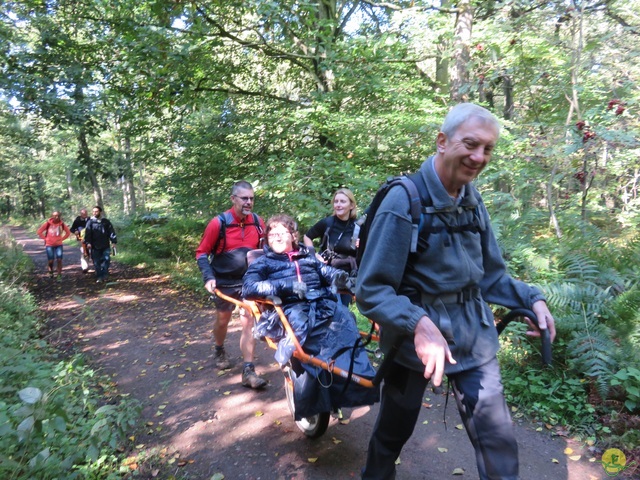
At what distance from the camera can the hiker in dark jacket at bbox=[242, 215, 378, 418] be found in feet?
10.7

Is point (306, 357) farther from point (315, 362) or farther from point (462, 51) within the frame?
A: point (462, 51)

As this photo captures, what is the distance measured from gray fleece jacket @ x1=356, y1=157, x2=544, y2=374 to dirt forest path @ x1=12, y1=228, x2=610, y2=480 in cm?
72

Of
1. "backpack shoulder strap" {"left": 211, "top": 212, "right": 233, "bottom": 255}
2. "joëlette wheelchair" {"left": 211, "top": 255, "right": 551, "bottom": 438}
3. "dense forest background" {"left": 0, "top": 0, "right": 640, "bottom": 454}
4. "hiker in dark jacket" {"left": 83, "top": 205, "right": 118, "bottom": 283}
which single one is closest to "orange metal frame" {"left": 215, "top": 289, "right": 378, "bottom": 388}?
"joëlette wheelchair" {"left": 211, "top": 255, "right": 551, "bottom": 438}

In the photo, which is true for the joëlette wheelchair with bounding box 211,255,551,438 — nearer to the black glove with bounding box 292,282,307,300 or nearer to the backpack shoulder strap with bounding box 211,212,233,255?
the black glove with bounding box 292,282,307,300

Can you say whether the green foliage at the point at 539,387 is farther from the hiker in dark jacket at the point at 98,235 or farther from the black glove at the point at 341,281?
the hiker in dark jacket at the point at 98,235

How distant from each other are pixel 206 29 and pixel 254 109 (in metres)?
2.40

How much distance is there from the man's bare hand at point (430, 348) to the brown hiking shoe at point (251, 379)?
3614 millimetres

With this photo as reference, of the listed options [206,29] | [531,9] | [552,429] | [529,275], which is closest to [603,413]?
[552,429]

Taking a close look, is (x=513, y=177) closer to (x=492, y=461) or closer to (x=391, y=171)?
(x=391, y=171)

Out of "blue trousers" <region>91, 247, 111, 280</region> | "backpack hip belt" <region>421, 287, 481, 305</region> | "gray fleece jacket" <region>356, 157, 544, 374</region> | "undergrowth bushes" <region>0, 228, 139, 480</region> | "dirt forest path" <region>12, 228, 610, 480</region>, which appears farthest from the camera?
"blue trousers" <region>91, 247, 111, 280</region>

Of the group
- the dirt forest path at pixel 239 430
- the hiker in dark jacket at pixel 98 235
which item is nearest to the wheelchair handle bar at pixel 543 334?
the dirt forest path at pixel 239 430

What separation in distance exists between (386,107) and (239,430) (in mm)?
6544

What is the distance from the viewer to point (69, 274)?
13.7 m

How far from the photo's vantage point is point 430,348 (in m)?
1.71
